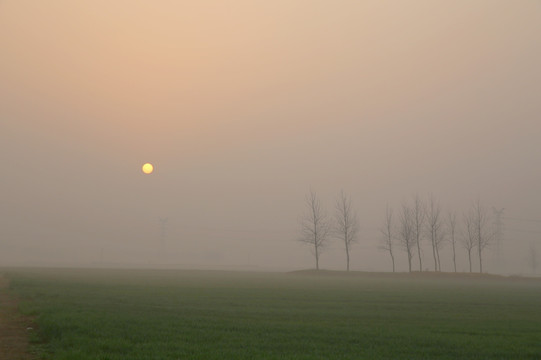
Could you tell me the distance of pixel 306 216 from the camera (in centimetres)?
8538

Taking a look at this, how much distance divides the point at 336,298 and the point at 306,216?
5536 centimetres

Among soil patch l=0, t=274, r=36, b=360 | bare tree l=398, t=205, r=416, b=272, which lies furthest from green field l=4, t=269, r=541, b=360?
bare tree l=398, t=205, r=416, b=272

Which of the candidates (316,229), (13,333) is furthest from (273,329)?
(316,229)

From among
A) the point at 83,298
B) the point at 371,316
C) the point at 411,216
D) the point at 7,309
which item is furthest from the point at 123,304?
the point at 411,216

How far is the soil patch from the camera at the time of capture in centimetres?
1267

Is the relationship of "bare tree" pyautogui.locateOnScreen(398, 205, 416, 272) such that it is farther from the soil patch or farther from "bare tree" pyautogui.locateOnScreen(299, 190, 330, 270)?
the soil patch

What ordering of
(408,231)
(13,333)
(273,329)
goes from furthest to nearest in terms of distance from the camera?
(408,231)
(273,329)
(13,333)

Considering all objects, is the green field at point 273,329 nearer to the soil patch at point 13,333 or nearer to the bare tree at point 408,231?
the soil patch at point 13,333

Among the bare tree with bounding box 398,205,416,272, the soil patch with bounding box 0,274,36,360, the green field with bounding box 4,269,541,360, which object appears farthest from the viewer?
the bare tree with bounding box 398,205,416,272

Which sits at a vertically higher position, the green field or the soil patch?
the soil patch

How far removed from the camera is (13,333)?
15633 mm

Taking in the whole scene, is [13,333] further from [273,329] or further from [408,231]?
[408,231]

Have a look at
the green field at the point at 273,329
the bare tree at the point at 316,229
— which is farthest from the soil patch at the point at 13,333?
the bare tree at the point at 316,229

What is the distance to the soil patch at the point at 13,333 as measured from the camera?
12.7 metres
